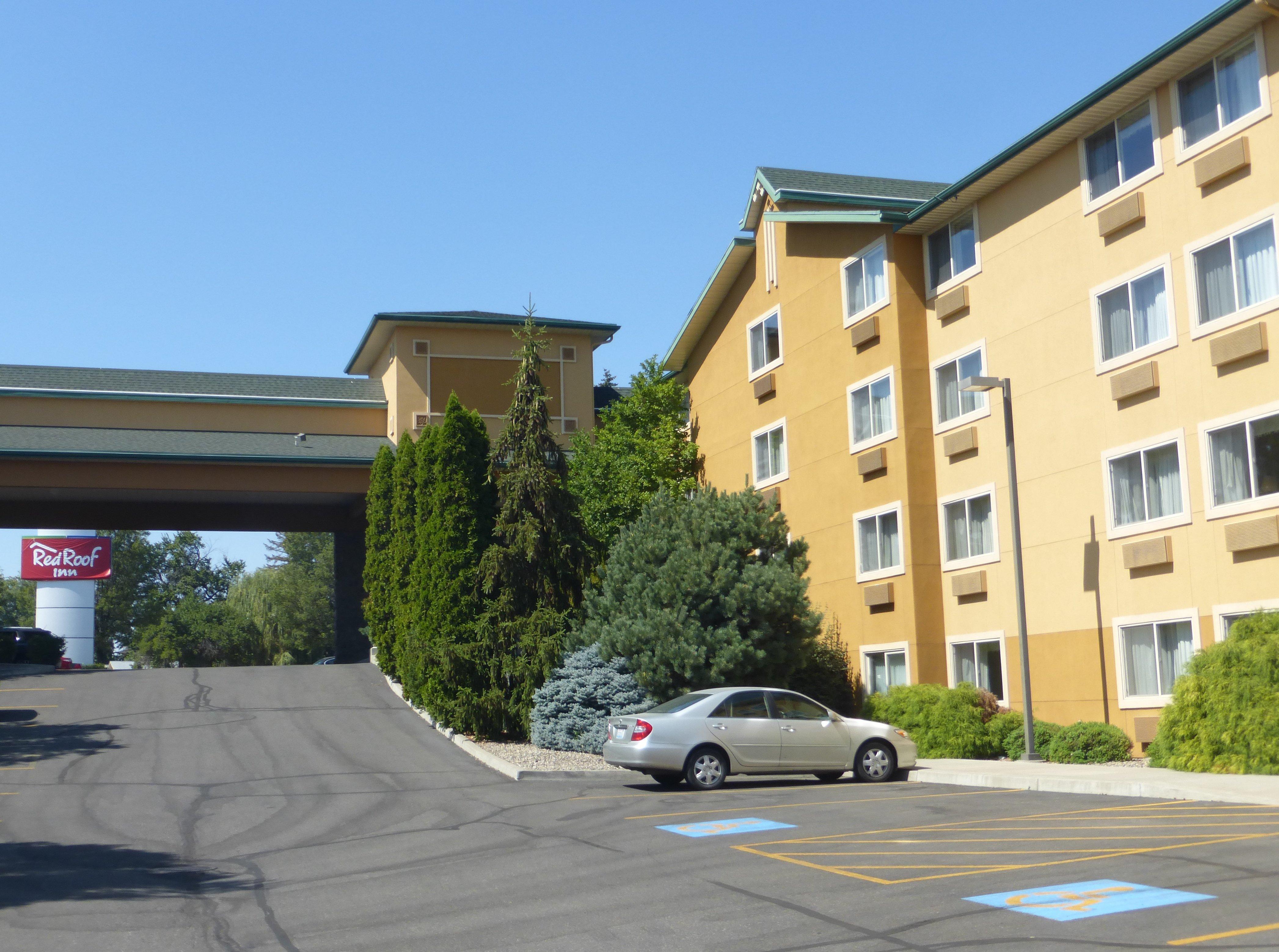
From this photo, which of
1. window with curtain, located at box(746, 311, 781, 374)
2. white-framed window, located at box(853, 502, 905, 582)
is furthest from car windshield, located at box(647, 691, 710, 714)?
window with curtain, located at box(746, 311, 781, 374)

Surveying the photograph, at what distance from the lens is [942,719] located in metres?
21.7

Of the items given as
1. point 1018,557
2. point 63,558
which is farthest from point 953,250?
point 63,558

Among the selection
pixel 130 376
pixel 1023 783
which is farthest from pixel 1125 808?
pixel 130 376

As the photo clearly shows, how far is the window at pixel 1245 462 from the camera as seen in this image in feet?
58.0

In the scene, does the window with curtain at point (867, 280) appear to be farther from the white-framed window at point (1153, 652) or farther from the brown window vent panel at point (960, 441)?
the white-framed window at point (1153, 652)

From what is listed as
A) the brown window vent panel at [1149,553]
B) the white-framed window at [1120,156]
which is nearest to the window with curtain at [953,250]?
the white-framed window at [1120,156]

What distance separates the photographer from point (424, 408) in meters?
38.3

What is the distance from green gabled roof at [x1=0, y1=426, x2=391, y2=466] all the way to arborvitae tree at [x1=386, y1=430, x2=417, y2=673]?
15.0ft

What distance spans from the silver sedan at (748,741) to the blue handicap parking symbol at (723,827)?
12.1ft

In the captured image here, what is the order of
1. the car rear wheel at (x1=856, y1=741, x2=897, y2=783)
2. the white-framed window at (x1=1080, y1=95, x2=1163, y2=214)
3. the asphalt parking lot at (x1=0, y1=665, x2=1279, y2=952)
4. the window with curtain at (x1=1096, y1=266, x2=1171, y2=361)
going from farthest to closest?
the white-framed window at (x1=1080, y1=95, x2=1163, y2=214)
the window with curtain at (x1=1096, y1=266, x2=1171, y2=361)
the car rear wheel at (x1=856, y1=741, x2=897, y2=783)
the asphalt parking lot at (x1=0, y1=665, x2=1279, y2=952)

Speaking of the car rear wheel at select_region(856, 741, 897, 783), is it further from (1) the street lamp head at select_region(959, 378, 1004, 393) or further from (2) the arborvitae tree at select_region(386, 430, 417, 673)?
(2) the arborvitae tree at select_region(386, 430, 417, 673)

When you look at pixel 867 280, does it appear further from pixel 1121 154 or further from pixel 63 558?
pixel 63 558

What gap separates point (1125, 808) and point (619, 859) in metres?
6.26

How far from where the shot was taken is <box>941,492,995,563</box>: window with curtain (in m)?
23.6
